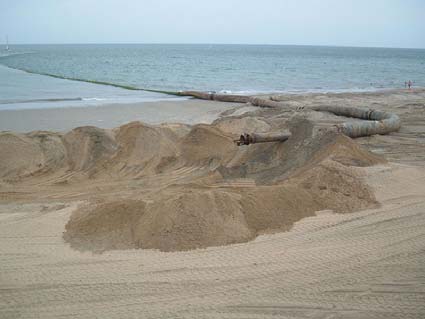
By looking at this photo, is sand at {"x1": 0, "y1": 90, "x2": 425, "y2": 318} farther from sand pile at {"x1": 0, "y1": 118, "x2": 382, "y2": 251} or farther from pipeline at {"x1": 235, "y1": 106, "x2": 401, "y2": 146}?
pipeline at {"x1": 235, "y1": 106, "x2": 401, "y2": 146}

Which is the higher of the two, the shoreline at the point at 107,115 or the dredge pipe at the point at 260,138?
the dredge pipe at the point at 260,138

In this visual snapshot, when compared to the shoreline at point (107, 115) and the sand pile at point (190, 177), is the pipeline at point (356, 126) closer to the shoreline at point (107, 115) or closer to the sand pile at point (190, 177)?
the sand pile at point (190, 177)

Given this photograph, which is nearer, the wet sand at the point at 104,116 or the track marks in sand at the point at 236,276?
the track marks in sand at the point at 236,276

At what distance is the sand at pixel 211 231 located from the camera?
11.2 ft

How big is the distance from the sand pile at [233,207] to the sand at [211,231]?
16 millimetres

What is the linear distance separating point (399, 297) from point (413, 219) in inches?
74.1

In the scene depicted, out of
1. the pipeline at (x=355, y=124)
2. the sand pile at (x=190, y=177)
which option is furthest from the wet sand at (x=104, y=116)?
the sand pile at (x=190, y=177)

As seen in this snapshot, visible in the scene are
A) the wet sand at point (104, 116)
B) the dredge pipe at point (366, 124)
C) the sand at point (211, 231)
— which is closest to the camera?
the sand at point (211, 231)

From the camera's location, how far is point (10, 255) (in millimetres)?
4164

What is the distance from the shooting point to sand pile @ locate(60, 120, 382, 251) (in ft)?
14.6

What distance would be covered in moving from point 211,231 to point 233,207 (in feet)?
1.58

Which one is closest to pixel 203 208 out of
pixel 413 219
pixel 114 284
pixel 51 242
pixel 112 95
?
pixel 114 284

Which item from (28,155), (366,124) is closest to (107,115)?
(28,155)

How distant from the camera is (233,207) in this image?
4801mm
